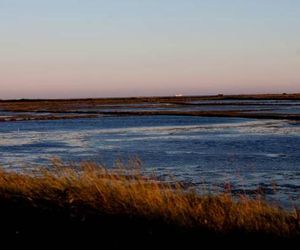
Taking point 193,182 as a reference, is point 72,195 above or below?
above

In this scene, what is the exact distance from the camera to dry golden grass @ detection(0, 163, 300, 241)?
6902 mm

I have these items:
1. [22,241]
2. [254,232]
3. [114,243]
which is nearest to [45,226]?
[22,241]

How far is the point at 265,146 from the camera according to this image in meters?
24.6

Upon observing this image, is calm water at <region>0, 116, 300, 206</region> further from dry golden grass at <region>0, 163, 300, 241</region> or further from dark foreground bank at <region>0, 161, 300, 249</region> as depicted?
dark foreground bank at <region>0, 161, 300, 249</region>

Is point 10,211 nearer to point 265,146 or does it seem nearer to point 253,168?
point 253,168

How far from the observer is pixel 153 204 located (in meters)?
7.69

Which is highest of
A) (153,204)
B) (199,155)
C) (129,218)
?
(153,204)

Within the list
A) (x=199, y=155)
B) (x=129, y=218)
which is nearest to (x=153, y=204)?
(x=129, y=218)

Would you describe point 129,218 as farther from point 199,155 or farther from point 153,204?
point 199,155

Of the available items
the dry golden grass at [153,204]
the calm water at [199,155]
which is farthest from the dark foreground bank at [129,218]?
the calm water at [199,155]

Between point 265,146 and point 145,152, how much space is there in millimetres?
4863

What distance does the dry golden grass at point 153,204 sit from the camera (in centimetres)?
690

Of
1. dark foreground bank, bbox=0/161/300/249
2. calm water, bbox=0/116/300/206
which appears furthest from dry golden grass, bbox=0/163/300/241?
calm water, bbox=0/116/300/206

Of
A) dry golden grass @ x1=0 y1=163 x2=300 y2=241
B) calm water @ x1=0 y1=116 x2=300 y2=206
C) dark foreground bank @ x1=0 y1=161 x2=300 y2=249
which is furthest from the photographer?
calm water @ x1=0 y1=116 x2=300 y2=206
